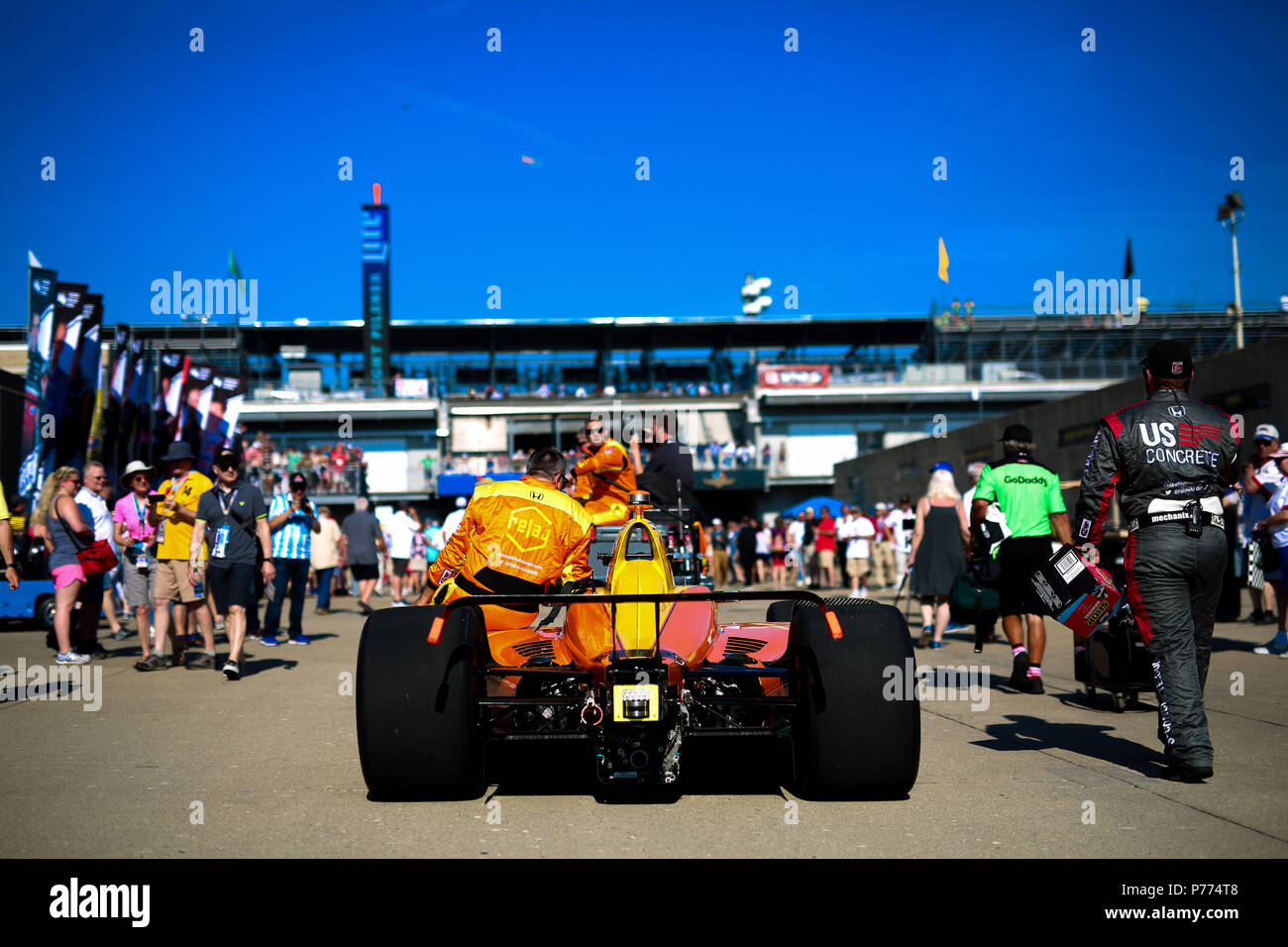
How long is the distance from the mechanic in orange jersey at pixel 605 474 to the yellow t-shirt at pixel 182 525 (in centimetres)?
339

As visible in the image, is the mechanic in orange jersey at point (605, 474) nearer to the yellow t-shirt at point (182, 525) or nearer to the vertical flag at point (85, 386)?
the yellow t-shirt at point (182, 525)

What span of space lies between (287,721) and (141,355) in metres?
16.6

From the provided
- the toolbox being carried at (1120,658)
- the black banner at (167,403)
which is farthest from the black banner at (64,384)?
the toolbox being carried at (1120,658)

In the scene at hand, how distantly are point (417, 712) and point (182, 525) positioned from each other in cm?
636

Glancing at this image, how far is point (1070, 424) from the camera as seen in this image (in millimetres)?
25500

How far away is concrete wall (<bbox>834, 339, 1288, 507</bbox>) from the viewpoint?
18172mm

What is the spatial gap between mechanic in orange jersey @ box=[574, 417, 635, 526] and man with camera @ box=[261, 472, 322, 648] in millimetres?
3851

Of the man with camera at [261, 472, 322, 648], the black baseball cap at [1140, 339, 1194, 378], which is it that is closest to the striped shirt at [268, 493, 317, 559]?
the man with camera at [261, 472, 322, 648]

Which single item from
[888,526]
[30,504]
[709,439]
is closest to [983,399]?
[709,439]

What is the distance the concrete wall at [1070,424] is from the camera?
715 inches

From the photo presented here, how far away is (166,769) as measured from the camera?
5.84 meters

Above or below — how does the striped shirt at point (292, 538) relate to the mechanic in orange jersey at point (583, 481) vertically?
below

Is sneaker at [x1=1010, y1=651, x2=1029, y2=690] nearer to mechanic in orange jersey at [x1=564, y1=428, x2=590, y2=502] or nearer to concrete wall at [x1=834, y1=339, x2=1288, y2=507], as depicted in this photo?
mechanic in orange jersey at [x1=564, y1=428, x2=590, y2=502]
